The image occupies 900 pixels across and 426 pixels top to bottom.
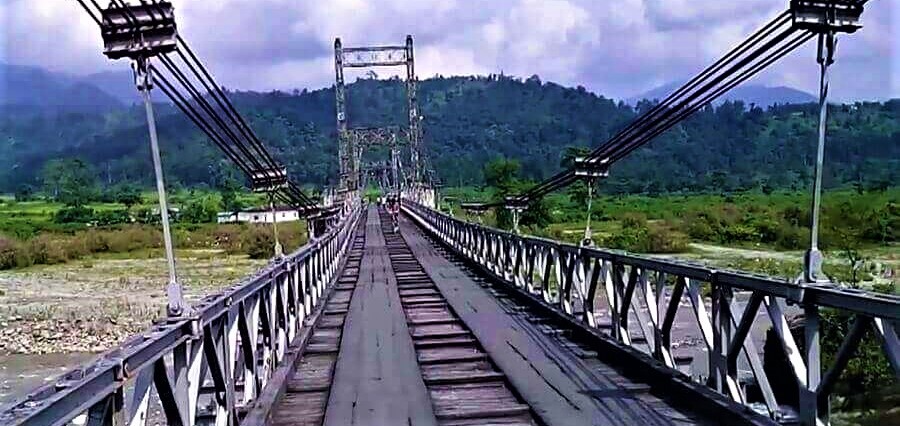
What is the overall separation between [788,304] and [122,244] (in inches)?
2101

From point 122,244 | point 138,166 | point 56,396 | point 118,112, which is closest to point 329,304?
point 56,396

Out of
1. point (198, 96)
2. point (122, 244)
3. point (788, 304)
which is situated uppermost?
point (198, 96)

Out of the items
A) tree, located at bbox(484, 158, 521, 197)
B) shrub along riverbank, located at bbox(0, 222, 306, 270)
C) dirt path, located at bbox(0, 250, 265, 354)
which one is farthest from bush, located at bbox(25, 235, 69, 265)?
tree, located at bbox(484, 158, 521, 197)

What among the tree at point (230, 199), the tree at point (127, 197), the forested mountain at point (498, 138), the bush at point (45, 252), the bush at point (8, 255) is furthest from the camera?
the tree at point (127, 197)

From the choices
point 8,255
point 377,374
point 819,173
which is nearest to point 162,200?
Result: point 819,173

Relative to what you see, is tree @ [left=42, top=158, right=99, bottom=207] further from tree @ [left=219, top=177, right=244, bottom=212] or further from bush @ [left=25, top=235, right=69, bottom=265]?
bush @ [left=25, top=235, right=69, bottom=265]

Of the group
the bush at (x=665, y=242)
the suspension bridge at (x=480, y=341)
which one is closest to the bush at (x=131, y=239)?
the bush at (x=665, y=242)

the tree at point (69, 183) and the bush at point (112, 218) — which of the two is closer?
the bush at point (112, 218)

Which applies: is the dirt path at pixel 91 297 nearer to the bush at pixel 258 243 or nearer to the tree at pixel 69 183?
the bush at pixel 258 243

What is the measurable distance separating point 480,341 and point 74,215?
66.6 metres

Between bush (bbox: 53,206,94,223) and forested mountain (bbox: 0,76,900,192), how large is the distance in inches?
334

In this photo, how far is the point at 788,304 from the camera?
15.3ft

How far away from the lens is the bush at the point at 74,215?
68688 millimetres

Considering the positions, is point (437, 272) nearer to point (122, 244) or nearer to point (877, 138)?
point (122, 244)
